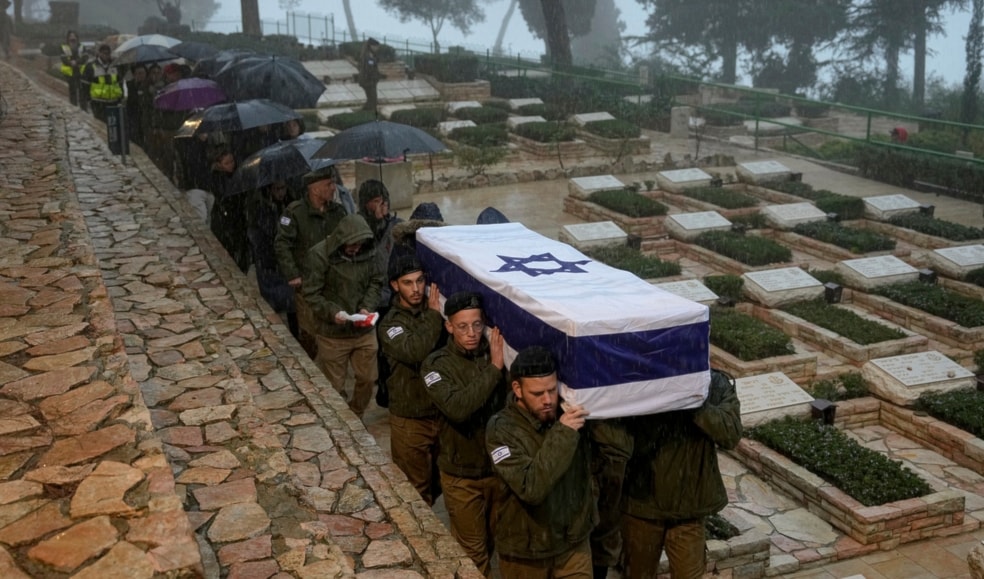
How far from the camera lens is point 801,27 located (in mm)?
37969

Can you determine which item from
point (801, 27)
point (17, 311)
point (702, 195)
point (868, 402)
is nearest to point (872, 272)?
point (868, 402)

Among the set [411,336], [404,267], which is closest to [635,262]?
[404,267]

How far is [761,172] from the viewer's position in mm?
16969

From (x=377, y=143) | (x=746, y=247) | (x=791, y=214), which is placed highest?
(x=377, y=143)

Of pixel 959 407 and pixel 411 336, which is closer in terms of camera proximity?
pixel 411 336

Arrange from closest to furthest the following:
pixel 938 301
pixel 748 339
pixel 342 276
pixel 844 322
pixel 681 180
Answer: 1. pixel 342 276
2. pixel 748 339
3. pixel 844 322
4. pixel 938 301
5. pixel 681 180

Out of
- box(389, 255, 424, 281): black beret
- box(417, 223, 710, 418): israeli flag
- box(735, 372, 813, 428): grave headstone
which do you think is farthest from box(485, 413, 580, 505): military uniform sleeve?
box(735, 372, 813, 428): grave headstone

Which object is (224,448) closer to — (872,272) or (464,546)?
(464,546)

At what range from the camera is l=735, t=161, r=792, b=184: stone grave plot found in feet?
55.4

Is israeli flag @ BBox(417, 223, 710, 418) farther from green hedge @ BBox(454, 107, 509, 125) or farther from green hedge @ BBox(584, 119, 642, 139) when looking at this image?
green hedge @ BBox(454, 107, 509, 125)

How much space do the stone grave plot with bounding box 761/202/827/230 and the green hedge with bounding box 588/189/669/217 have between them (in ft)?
4.89

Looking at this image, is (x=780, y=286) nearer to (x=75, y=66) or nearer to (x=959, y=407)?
(x=959, y=407)

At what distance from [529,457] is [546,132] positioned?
1604cm

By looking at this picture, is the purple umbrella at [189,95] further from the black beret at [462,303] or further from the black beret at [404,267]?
the black beret at [462,303]
